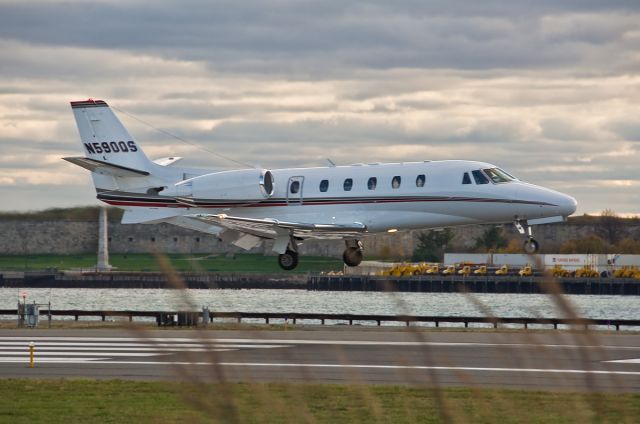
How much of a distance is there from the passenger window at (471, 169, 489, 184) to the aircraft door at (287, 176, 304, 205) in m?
6.07

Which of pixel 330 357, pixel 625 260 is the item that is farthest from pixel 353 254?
pixel 625 260

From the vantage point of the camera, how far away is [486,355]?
96.5ft

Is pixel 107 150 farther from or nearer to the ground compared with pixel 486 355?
farther from the ground

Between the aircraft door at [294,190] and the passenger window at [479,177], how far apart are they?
19.9 ft

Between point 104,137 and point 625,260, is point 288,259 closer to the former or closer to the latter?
point 104,137

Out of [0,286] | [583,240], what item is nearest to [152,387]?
[583,240]

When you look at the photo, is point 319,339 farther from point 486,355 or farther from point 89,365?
point 89,365

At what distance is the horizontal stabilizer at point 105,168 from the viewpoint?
40.2 m

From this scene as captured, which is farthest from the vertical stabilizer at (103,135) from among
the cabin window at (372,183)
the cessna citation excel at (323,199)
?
the cabin window at (372,183)

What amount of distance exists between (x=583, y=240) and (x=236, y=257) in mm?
36810

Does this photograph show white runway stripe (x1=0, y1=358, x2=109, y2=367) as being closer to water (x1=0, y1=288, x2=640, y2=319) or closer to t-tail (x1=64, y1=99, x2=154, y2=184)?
t-tail (x1=64, y1=99, x2=154, y2=184)

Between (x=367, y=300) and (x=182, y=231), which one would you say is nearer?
(x=367, y=300)

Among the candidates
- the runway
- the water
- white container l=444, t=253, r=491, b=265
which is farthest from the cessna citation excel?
white container l=444, t=253, r=491, b=265

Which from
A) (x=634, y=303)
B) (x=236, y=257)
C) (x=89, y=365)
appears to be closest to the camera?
(x=89, y=365)
